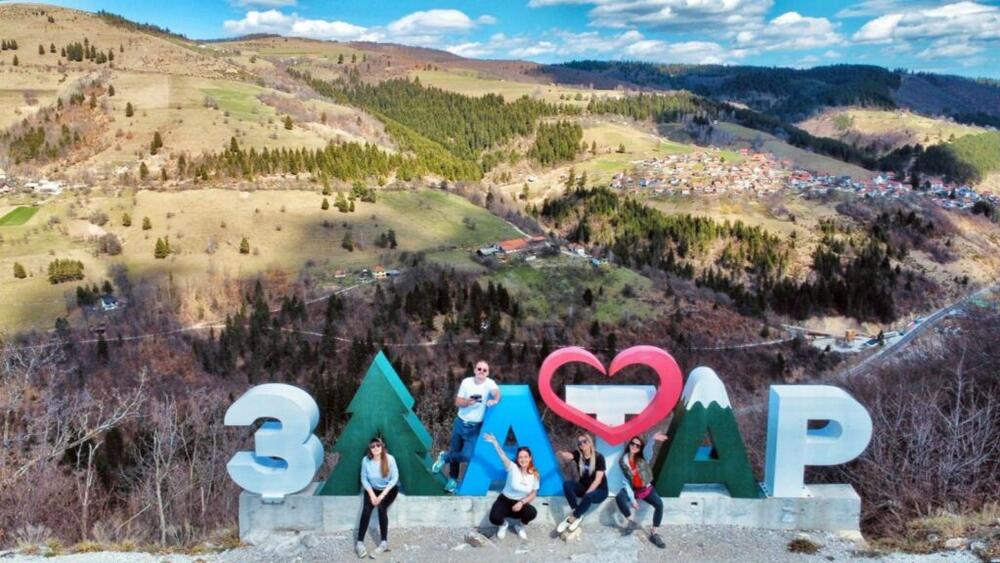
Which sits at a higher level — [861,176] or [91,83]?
[91,83]

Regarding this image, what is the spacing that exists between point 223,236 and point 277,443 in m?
73.1

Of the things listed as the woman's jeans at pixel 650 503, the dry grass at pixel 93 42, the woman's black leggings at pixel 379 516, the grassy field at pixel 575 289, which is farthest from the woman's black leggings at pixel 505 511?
the dry grass at pixel 93 42

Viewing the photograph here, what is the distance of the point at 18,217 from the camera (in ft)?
261

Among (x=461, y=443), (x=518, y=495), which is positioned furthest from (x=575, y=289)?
(x=518, y=495)

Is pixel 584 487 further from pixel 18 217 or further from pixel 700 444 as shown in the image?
pixel 18 217

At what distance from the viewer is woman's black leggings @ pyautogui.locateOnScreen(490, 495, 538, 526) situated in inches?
490

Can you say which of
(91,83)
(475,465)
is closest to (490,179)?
(91,83)

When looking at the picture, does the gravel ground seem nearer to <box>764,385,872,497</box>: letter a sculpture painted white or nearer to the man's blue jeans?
<box>764,385,872,497</box>: letter a sculpture painted white

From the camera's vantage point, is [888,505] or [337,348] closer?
Answer: [888,505]

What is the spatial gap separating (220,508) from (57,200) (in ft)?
244

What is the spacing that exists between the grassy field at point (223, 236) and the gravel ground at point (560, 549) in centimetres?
5892

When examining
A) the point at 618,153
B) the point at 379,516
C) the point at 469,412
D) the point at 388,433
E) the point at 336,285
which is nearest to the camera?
the point at 379,516

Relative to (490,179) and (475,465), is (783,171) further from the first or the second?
(475,465)

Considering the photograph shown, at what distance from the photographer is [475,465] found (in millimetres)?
13094
